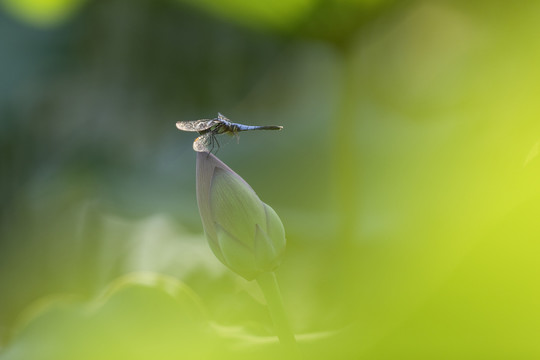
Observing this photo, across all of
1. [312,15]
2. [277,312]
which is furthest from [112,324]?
[312,15]

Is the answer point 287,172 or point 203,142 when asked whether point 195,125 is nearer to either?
point 203,142

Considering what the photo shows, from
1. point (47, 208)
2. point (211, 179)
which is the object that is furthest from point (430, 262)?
point (47, 208)

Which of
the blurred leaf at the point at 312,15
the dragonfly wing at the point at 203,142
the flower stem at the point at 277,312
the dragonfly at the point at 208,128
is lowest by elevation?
the flower stem at the point at 277,312

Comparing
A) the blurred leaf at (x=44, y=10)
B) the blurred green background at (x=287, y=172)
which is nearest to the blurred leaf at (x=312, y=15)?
the blurred green background at (x=287, y=172)

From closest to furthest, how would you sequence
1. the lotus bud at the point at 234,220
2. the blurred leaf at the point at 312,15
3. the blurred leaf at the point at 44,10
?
the lotus bud at the point at 234,220 < the blurred leaf at the point at 312,15 < the blurred leaf at the point at 44,10

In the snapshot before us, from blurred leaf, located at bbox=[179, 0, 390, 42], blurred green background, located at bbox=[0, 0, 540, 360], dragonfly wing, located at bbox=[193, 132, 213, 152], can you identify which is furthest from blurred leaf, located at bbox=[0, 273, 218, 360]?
blurred leaf, located at bbox=[179, 0, 390, 42]

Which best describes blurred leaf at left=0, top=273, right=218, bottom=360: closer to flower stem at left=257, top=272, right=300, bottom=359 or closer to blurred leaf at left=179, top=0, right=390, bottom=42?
flower stem at left=257, top=272, right=300, bottom=359

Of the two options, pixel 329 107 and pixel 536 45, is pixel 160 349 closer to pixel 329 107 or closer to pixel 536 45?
pixel 536 45

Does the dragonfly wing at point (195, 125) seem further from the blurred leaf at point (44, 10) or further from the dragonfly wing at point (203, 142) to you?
the blurred leaf at point (44, 10)
